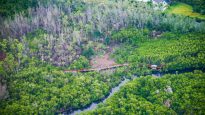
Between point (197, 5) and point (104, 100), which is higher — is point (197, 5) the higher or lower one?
the higher one

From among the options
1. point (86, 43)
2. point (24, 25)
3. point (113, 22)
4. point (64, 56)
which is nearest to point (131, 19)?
point (113, 22)

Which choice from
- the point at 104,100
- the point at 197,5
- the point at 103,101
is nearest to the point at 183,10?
the point at 197,5

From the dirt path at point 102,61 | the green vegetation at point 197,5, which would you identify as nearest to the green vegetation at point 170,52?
the dirt path at point 102,61

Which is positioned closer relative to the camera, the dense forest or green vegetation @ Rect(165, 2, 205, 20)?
the dense forest

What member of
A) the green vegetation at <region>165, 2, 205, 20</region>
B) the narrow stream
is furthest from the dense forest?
the green vegetation at <region>165, 2, 205, 20</region>

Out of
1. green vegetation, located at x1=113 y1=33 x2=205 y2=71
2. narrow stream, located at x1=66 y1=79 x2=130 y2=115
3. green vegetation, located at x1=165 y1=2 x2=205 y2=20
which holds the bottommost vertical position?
narrow stream, located at x1=66 y1=79 x2=130 y2=115

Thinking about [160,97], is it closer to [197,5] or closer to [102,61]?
[102,61]

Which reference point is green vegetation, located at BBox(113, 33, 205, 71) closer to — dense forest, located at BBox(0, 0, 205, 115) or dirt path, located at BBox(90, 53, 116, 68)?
dense forest, located at BBox(0, 0, 205, 115)
